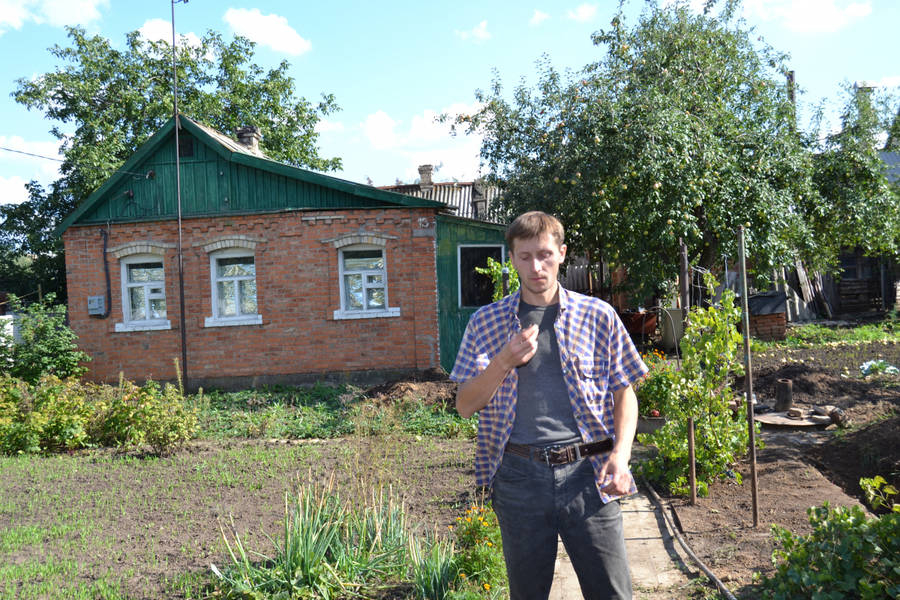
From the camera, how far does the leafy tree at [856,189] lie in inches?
562

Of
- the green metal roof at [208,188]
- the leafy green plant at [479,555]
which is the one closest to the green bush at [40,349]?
the green metal roof at [208,188]

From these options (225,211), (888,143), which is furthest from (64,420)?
(888,143)

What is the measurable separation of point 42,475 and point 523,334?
7.04 meters

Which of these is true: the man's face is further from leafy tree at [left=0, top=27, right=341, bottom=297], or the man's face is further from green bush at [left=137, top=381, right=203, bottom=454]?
leafy tree at [left=0, top=27, right=341, bottom=297]

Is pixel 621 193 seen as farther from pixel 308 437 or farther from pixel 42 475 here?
pixel 42 475

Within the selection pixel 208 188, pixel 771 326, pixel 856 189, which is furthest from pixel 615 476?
pixel 771 326

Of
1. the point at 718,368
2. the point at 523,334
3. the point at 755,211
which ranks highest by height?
the point at 755,211

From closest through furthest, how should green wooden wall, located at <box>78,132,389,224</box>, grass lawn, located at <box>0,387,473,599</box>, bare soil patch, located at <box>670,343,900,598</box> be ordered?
bare soil patch, located at <box>670,343,900,598</box> < grass lawn, located at <box>0,387,473,599</box> < green wooden wall, located at <box>78,132,389,224</box>

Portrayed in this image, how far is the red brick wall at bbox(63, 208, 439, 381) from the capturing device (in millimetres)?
13094

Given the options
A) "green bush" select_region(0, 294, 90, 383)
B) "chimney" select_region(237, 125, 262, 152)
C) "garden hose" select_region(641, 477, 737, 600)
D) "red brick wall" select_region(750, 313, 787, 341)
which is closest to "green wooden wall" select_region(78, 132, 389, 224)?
"green bush" select_region(0, 294, 90, 383)

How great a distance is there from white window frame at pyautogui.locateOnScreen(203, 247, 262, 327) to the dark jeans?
38.7 feet

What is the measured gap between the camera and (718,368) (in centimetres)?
547

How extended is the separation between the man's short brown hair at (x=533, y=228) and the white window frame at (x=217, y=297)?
38.6ft

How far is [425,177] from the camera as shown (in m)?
27.5
